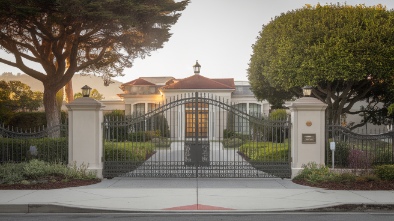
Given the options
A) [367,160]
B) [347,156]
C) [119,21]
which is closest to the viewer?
[367,160]

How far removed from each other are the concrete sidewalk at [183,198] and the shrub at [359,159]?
9.95 feet

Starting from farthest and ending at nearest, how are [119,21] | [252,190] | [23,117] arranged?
[23,117]
[119,21]
[252,190]

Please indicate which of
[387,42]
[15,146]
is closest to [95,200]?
[15,146]

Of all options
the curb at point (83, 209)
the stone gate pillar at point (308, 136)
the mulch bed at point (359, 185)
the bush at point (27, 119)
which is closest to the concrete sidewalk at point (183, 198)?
the curb at point (83, 209)

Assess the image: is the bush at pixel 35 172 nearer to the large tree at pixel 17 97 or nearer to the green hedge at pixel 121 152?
the green hedge at pixel 121 152

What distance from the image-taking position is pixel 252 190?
45.6 ft

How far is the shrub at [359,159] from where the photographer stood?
56.0 ft

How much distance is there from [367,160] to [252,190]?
17.2ft

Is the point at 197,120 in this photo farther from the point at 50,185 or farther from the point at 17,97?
the point at 17,97

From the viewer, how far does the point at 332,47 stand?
79.6ft

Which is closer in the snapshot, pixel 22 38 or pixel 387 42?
pixel 387 42

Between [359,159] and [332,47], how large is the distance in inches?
332

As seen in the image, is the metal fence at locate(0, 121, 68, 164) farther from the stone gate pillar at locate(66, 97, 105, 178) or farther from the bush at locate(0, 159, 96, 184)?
the bush at locate(0, 159, 96, 184)

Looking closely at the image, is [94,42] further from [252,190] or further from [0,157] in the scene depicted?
[252,190]
